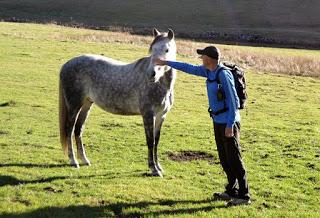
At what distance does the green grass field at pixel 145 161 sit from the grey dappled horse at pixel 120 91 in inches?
33.0

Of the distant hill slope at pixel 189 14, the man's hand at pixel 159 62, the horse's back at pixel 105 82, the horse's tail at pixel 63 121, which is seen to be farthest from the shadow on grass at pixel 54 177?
the distant hill slope at pixel 189 14

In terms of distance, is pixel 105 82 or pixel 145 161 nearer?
pixel 105 82

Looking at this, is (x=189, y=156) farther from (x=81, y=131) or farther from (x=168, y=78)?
(x=168, y=78)

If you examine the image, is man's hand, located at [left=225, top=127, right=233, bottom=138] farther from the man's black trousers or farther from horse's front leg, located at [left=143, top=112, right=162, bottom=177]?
horse's front leg, located at [left=143, top=112, right=162, bottom=177]

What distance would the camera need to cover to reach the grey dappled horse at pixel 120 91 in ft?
32.7

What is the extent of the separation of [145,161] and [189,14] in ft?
240

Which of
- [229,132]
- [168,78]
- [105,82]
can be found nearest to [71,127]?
[105,82]

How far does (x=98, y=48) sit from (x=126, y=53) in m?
2.53

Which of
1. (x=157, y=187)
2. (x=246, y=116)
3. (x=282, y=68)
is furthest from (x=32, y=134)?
(x=282, y=68)

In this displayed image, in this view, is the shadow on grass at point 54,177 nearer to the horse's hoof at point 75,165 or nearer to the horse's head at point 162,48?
the horse's hoof at point 75,165

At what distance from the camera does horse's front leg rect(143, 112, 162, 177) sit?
10.1m

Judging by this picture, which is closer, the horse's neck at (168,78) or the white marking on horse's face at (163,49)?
the white marking on horse's face at (163,49)

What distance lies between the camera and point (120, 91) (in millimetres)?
10578

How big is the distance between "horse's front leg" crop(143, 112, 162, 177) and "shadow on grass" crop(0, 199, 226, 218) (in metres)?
1.53
